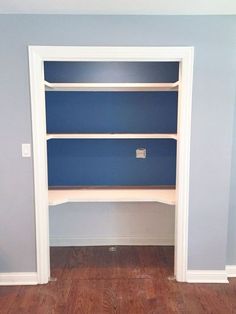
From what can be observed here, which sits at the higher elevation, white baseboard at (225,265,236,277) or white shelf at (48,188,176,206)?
white shelf at (48,188,176,206)

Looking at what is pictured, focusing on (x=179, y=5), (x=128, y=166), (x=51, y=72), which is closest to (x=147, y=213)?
(x=128, y=166)

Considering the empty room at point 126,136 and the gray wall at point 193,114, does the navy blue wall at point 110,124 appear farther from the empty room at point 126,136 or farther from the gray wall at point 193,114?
the gray wall at point 193,114

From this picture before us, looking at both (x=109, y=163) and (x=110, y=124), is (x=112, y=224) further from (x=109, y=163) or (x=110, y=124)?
(x=110, y=124)

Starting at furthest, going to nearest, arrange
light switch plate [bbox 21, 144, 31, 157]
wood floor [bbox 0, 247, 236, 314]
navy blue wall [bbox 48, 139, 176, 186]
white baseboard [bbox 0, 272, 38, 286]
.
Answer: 1. navy blue wall [bbox 48, 139, 176, 186]
2. white baseboard [bbox 0, 272, 38, 286]
3. light switch plate [bbox 21, 144, 31, 157]
4. wood floor [bbox 0, 247, 236, 314]

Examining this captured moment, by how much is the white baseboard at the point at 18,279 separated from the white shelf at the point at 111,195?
671 mm

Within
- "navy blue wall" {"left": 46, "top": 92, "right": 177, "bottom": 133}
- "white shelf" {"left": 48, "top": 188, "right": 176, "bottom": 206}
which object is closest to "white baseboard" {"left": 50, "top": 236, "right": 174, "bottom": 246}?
"white shelf" {"left": 48, "top": 188, "right": 176, "bottom": 206}

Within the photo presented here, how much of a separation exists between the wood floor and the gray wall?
25cm

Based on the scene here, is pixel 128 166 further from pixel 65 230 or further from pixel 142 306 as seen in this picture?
pixel 142 306

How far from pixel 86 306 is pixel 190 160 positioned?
151 cm

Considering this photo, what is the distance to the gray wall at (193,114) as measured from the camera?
2467 mm

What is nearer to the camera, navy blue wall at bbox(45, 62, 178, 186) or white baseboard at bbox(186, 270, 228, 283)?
white baseboard at bbox(186, 270, 228, 283)

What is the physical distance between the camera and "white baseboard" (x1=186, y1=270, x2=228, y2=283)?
2752 millimetres

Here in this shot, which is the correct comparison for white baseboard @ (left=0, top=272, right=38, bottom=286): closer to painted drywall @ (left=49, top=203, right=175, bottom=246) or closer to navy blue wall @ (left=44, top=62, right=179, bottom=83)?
painted drywall @ (left=49, top=203, right=175, bottom=246)

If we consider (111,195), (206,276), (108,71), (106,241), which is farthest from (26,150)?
(206,276)
